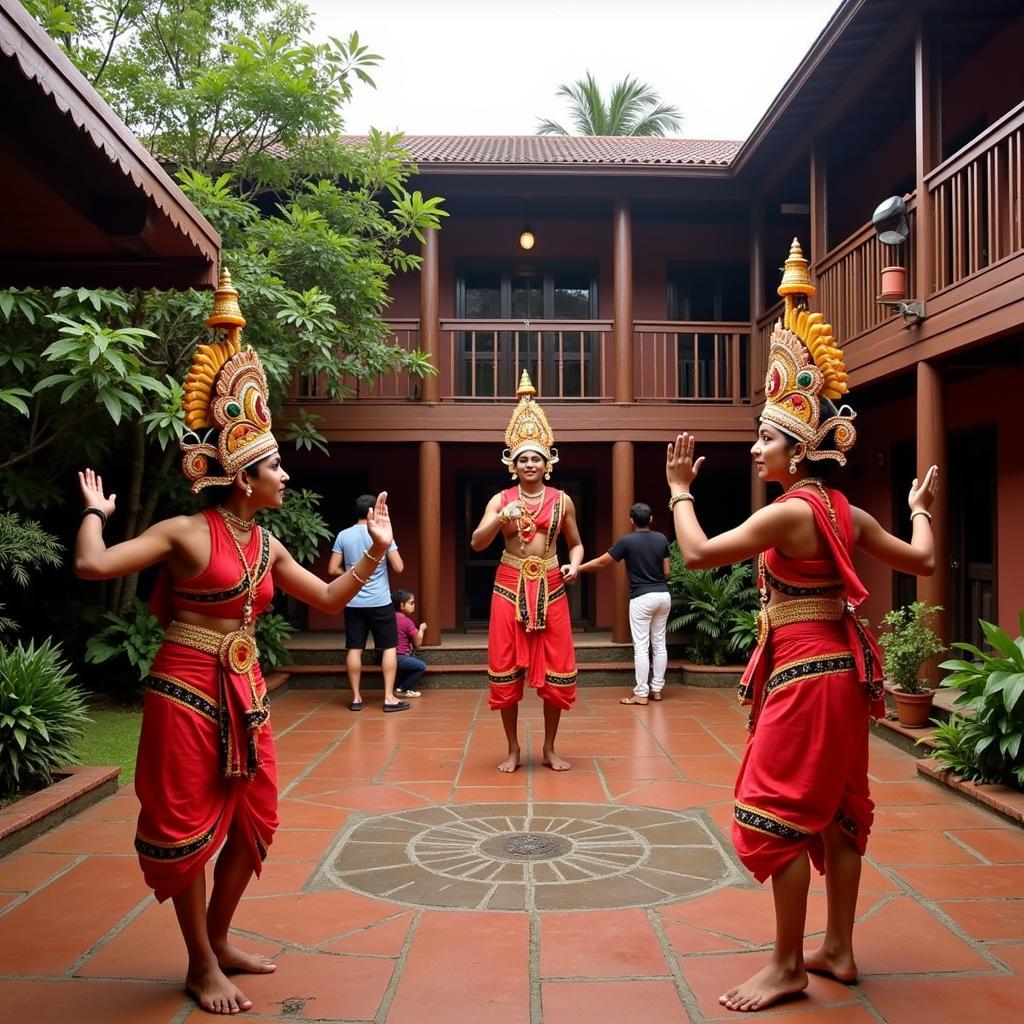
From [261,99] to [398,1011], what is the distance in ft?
25.5

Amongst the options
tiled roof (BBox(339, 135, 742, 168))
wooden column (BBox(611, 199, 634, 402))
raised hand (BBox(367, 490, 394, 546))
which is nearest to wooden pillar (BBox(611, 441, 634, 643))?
wooden column (BBox(611, 199, 634, 402))

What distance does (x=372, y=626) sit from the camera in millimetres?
8758

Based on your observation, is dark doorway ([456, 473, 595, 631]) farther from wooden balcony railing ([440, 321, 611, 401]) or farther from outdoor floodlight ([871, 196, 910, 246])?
outdoor floodlight ([871, 196, 910, 246])

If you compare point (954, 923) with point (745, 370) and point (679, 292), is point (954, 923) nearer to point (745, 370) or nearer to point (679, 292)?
point (745, 370)

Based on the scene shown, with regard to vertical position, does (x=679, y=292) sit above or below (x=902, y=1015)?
above

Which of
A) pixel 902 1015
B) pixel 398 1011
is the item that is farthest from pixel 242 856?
pixel 902 1015

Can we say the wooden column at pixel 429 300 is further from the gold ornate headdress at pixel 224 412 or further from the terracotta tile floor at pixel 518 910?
the gold ornate headdress at pixel 224 412

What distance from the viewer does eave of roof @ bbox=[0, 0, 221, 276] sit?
7.81 feet

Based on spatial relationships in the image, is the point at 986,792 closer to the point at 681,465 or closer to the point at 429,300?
the point at 681,465

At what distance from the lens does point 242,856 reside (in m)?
3.13

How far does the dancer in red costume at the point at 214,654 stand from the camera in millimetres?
2912

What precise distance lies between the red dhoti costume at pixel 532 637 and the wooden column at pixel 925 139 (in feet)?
12.5

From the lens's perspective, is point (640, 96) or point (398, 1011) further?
point (640, 96)

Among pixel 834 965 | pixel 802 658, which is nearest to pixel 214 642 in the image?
pixel 802 658
